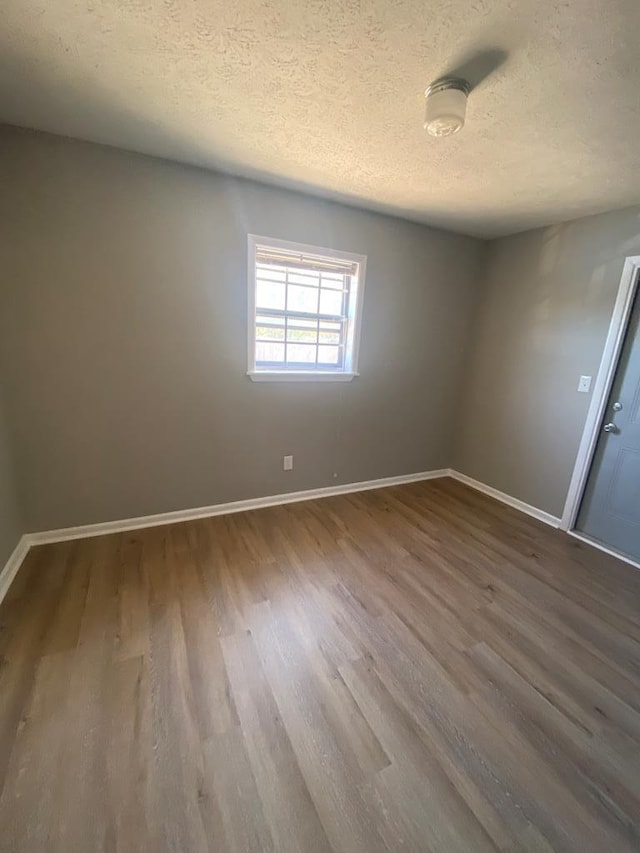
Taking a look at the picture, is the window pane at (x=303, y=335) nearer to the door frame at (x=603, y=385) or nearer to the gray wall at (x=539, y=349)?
the gray wall at (x=539, y=349)

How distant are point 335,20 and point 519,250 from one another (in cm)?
267

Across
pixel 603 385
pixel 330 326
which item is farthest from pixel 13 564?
pixel 603 385

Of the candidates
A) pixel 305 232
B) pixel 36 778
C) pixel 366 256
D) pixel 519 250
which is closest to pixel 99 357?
pixel 305 232

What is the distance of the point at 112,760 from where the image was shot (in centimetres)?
115

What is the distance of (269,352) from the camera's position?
108 inches

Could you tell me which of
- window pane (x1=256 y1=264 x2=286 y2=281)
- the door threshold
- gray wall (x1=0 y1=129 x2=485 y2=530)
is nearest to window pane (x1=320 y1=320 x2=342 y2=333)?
gray wall (x1=0 y1=129 x2=485 y2=530)

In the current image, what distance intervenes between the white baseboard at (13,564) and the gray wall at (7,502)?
38mm

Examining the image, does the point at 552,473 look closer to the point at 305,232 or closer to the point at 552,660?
the point at 552,660

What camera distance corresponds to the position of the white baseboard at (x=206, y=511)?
232 centimetres

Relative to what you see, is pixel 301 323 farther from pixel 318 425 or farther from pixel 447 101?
pixel 447 101

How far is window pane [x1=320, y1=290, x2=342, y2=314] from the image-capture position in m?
2.84

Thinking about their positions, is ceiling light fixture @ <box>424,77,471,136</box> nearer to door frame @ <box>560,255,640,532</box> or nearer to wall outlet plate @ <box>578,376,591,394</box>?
door frame @ <box>560,255,640,532</box>

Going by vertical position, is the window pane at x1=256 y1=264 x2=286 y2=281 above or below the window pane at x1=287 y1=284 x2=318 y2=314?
above

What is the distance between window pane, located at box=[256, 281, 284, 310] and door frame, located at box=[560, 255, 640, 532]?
248 cm
